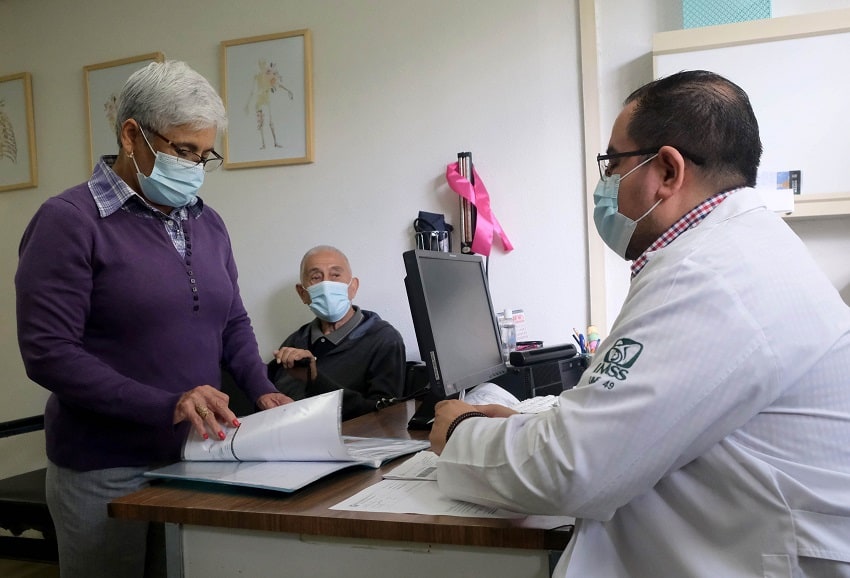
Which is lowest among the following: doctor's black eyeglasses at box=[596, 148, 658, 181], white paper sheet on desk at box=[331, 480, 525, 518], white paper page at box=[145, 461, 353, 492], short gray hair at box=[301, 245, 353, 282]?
white paper sheet on desk at box=[331, 480, 525, 518]

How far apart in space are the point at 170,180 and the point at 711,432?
1179 mm

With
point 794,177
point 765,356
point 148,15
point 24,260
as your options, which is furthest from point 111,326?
point 148,15

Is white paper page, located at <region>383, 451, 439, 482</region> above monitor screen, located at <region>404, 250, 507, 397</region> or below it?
below

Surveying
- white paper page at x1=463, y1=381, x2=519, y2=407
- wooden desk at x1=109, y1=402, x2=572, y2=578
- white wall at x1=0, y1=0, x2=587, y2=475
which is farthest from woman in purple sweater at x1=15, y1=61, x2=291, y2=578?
white wall at x1=0, y1=0, x2=587, y2=475

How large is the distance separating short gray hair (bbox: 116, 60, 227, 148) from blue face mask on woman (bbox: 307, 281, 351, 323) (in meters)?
1.19

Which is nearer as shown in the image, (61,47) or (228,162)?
(228,162)

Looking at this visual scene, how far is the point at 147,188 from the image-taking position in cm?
150

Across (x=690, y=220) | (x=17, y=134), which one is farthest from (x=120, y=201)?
(x=17, y=134)

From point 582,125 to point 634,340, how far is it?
6.16ft

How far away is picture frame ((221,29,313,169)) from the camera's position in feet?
9.77

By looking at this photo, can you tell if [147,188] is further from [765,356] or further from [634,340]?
[765,356]

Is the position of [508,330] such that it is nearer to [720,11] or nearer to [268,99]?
[720,11]

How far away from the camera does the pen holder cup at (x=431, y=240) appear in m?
2.67

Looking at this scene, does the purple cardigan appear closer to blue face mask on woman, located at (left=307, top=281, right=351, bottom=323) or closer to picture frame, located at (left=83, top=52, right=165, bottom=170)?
blue face mask on woman, located at (left=307, top=281, right=351, bottom=323)
